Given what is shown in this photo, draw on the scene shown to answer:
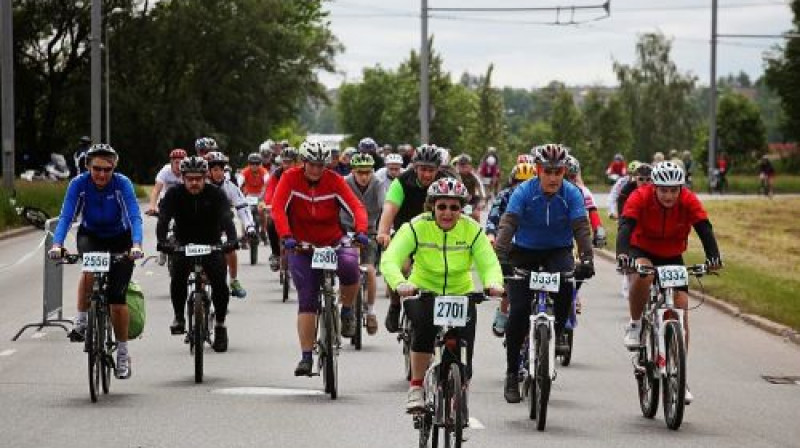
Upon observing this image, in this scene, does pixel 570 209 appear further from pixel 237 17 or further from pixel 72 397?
pixel 237 17

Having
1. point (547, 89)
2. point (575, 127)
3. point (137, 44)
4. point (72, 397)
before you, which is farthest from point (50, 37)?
point (547, 89)

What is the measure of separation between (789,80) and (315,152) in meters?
86.1

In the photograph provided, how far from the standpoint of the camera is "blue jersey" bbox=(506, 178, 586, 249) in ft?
42.3

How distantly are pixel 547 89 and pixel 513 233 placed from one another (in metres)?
147

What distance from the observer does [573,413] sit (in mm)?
12773

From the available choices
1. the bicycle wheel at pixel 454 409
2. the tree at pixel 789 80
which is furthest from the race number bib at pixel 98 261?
the tree at pixel 789 80

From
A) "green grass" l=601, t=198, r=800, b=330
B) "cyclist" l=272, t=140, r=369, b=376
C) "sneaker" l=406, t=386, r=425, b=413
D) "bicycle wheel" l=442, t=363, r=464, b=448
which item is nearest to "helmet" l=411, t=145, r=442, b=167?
"cyclist" l=272, t=140, r=369, b=376

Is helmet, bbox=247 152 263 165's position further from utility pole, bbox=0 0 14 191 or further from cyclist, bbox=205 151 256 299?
utility pole, bbox=0 0 14 191

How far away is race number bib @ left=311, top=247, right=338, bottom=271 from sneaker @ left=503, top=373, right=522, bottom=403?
1593mm

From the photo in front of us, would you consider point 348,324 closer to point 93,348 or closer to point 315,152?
point 315,152

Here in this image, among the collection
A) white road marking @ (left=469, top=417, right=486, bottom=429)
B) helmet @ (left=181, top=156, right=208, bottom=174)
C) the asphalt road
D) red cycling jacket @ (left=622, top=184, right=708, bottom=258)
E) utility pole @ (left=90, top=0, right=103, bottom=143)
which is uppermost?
utility pole @ (left=90, top=0, right=103, bottom=143)

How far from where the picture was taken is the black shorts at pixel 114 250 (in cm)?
1365

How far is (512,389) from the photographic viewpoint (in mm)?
12945

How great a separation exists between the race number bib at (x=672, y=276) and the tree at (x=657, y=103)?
132824 mm
